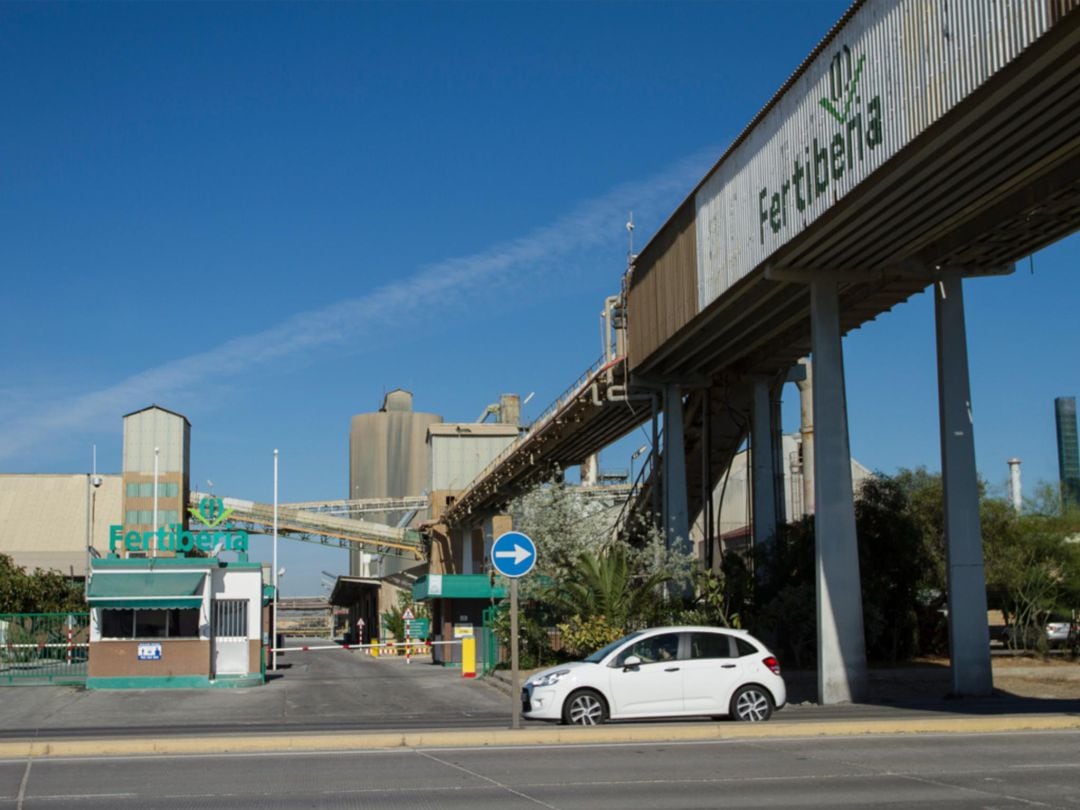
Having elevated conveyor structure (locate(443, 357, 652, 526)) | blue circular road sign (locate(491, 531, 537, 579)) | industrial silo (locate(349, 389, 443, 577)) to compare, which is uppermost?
industrial silo (locate(349, 389, 443, 577))

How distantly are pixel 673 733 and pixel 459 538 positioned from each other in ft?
194

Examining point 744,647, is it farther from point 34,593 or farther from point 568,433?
point 34,593

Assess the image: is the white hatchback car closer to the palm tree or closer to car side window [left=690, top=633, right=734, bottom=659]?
car side window [left=690, top=633, right=734, bottom=659]

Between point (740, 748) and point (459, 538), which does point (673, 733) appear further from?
point (459, 538)

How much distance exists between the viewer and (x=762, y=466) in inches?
1517

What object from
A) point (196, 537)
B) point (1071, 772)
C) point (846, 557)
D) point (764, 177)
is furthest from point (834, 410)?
point (196, 537)

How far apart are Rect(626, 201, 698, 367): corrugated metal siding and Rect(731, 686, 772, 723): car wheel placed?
42.7ft

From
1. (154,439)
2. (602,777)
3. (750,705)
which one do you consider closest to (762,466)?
(750,705)

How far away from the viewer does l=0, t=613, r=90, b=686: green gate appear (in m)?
35.3

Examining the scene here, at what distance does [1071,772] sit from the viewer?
Answer: 1291 cm

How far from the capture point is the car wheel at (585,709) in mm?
18609

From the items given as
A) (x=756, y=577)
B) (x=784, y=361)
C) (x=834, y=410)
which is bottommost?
(x=756, y=577)

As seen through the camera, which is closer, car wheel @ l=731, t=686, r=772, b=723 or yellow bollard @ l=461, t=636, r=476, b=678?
car wheel @ l=731, t=686, r=772, b=723

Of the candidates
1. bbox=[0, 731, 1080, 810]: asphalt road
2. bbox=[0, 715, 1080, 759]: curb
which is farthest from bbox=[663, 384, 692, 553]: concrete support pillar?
bbox=[0, 731, 1080, 810]: asphalt road
